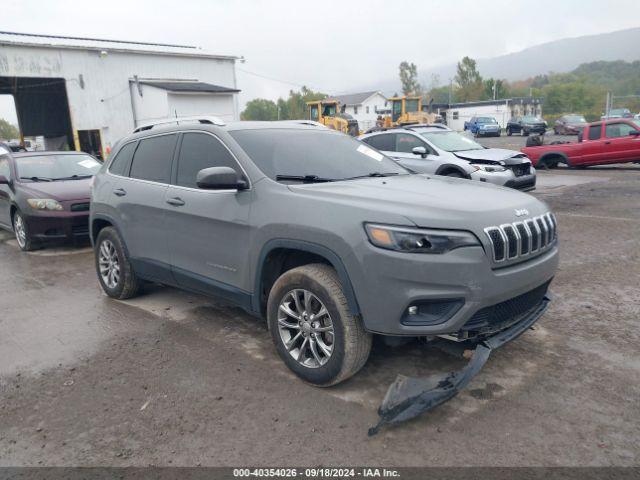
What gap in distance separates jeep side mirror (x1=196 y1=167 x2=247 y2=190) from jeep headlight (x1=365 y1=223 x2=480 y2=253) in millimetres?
1282

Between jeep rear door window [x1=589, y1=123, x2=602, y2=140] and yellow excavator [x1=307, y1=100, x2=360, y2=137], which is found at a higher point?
yellow excavator [x1=307, y1=100, x2=360, y2=137]

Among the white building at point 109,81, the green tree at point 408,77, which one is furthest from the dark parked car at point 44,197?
the green tree at point 408,77

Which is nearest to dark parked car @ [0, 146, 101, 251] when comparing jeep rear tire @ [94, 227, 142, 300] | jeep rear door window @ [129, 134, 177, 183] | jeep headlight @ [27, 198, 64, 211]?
jeep headlight @ [27, 198, 64, 211]

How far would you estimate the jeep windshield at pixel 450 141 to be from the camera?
10961 mm

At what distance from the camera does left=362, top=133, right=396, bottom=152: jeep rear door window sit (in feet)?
37.6

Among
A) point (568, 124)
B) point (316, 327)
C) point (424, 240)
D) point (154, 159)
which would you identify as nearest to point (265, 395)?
point (316, 327)

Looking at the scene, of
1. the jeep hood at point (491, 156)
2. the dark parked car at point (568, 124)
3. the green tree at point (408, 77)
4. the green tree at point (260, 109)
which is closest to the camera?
the jeep hood at point (491, 156)

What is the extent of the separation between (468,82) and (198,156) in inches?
3479

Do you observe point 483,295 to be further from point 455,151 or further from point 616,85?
point 616,85

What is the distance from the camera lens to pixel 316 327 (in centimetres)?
339

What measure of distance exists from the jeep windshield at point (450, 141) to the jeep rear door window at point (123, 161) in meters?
7.16

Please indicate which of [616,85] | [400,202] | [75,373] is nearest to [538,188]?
[400,202]

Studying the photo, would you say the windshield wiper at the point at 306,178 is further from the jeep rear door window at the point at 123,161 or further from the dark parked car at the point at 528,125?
the dark parked car at the point at 528,125

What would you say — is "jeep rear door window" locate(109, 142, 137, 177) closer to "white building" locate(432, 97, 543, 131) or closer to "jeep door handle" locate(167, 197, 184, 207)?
"jeep door handle" locate(167, 197, 184, 207)
